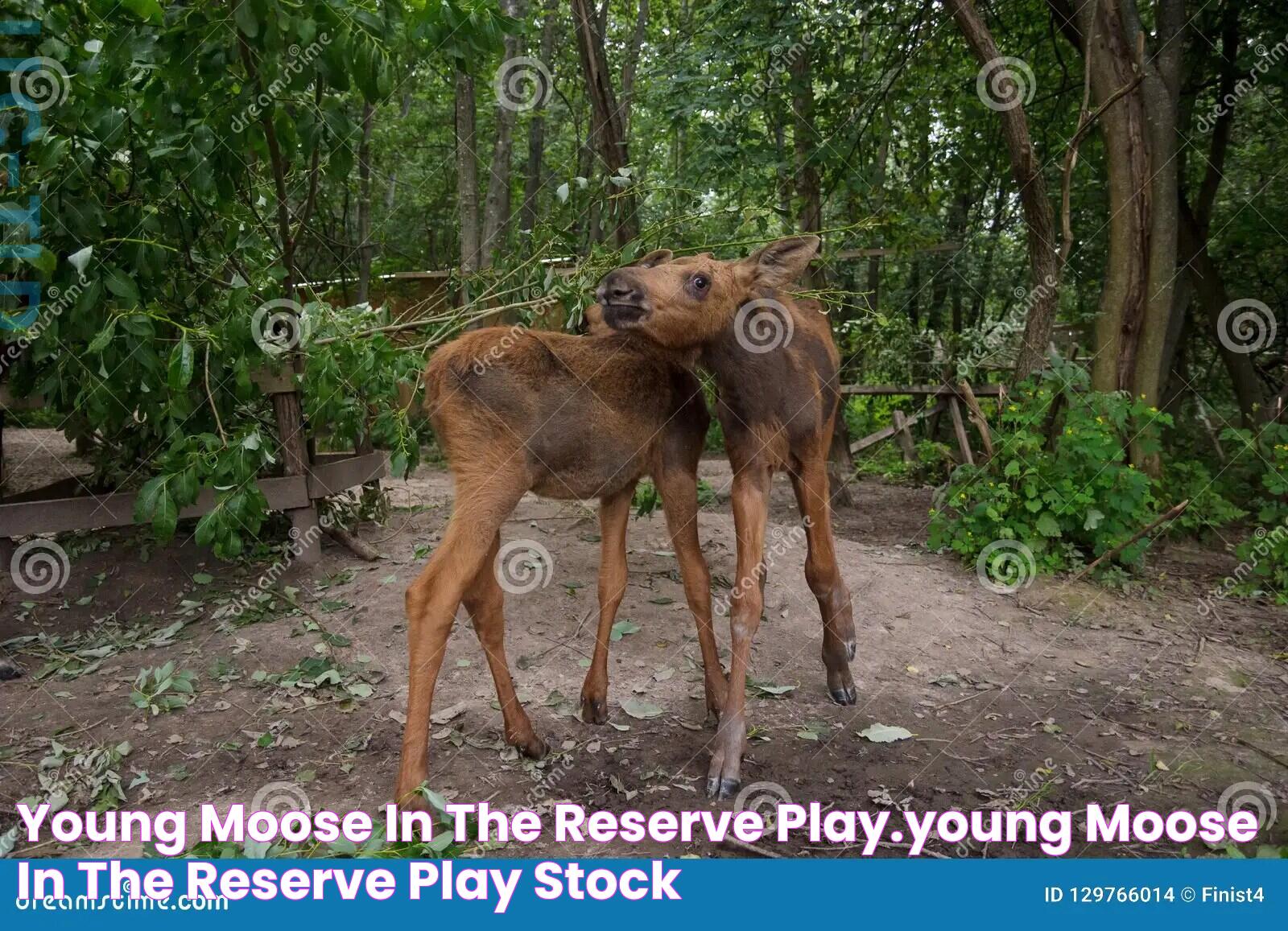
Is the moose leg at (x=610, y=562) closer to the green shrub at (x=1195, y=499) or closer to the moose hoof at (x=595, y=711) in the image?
the moose hoof at (x=595, y=711)

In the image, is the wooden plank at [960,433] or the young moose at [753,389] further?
the wooden plank at [960,433]

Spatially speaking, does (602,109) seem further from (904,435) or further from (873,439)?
(904,435)

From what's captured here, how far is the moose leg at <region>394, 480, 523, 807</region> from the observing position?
Answer: 4.00 metres

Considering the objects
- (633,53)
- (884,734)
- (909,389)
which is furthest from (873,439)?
(633,53)

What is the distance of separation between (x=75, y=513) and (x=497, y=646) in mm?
3956

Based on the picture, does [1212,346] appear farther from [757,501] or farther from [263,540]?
[263,540]

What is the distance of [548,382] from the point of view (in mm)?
4426

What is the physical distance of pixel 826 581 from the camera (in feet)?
17.3

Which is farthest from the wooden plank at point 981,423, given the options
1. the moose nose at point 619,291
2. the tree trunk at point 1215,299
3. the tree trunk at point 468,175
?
the tree trunk at point 468,175

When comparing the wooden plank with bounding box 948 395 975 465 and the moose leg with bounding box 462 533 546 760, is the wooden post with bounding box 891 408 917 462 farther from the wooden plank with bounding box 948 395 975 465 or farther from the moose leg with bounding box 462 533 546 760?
the moose leg with bounding box 462 533 546 760

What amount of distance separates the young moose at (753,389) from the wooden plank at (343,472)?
3628 millimetres

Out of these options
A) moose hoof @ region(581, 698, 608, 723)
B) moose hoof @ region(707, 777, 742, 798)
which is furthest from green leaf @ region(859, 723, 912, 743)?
moose hoof @ region(581, 698, 608, 723)

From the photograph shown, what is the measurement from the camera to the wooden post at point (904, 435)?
37.8 ft

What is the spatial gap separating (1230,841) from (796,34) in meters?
7.30
